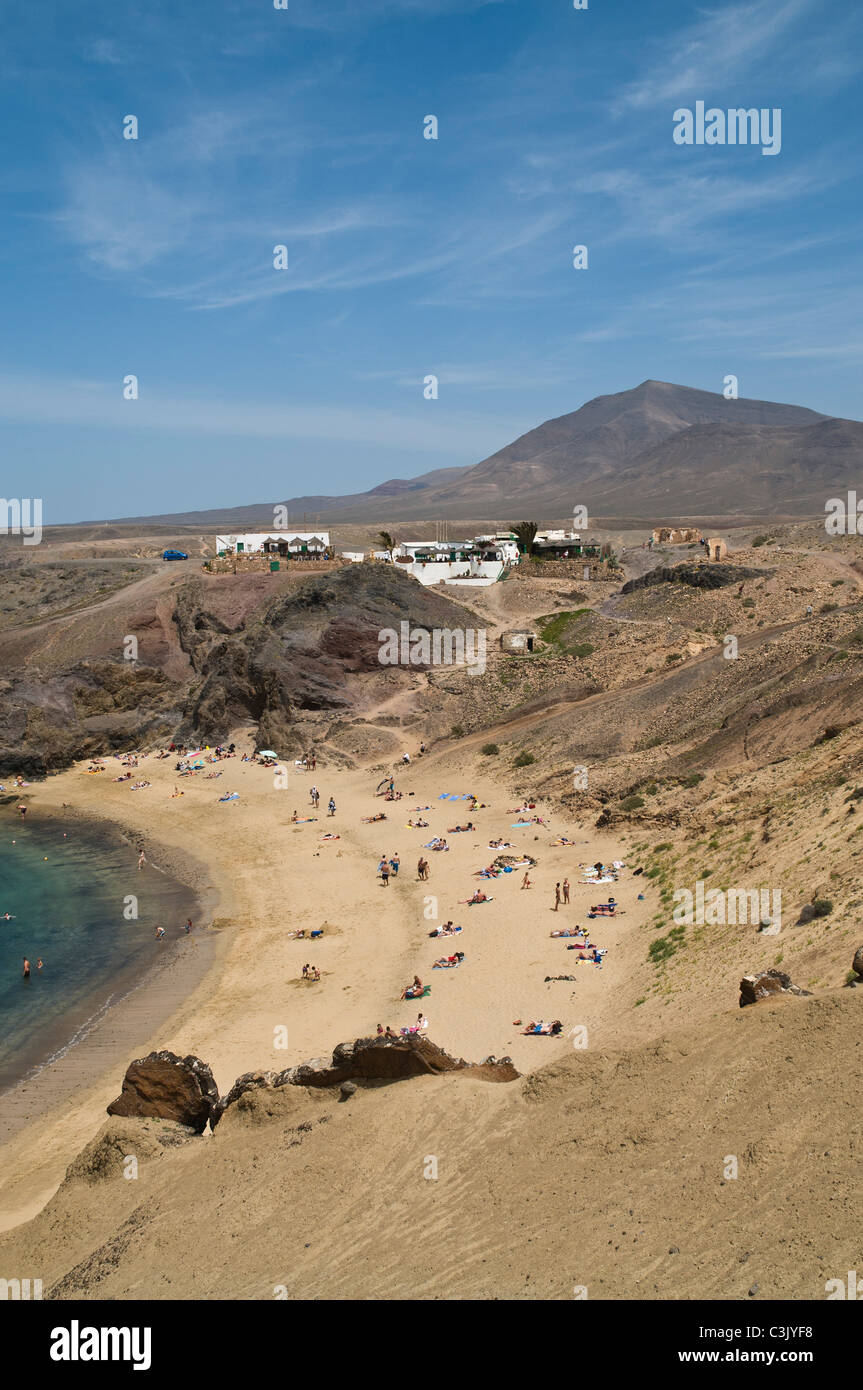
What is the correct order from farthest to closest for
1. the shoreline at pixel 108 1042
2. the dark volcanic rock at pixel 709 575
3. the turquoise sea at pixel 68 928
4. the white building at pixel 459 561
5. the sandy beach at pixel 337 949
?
the white building at pixel 459 561
the dark volcanic rock at pixel 709 575
the turquoise sea at pixel 68 928
the sandy beach at pixel 337 949
the shoreline at pixel 108 1042

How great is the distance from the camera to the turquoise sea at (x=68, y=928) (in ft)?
72.3

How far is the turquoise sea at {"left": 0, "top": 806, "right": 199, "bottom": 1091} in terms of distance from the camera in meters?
22.0

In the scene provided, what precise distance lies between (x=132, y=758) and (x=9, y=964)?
23.8m

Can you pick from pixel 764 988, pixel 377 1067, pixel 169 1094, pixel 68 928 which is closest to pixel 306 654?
pixel 68 928

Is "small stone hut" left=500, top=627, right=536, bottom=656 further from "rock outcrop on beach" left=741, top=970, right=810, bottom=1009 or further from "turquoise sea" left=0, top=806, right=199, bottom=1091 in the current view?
"rock outcrop on beach" left=741, top=970, right=810, bottom=1009

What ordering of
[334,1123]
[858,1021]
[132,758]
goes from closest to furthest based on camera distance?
1. [858,1021]
2. [334,1123]
3. [132,758]

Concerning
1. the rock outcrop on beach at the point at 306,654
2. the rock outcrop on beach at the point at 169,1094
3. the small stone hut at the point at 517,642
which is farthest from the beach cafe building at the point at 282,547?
the rock outcrop on beach at the point at 169,1094

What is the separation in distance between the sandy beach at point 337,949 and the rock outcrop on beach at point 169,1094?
11.4 feet

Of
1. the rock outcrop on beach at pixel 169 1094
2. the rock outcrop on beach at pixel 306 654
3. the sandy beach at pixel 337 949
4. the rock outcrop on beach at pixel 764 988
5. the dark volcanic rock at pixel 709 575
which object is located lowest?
the sandy beach at pixel 337 949

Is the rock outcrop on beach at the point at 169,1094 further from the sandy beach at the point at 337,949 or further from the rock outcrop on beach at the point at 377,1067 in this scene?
the sandy beach at the point at 337,949

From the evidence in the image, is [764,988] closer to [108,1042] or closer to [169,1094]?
[169,1094]

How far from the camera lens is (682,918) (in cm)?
2017
